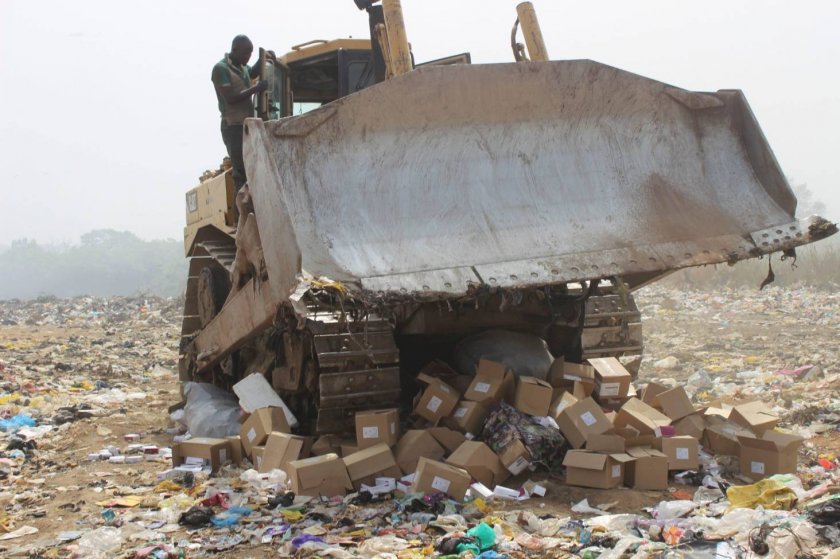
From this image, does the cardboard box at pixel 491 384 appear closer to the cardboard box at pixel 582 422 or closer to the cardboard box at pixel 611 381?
the cardboard box at pixel 582 422

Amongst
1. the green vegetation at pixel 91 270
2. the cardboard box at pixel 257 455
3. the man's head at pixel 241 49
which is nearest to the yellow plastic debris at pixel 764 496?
the cardboard box at pixel 257 455

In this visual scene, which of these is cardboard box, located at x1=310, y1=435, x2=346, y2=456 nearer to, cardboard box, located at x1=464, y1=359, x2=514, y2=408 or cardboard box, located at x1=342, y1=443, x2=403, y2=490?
cardboard box, located at x1=342, y1=443, x2=403, y2=490

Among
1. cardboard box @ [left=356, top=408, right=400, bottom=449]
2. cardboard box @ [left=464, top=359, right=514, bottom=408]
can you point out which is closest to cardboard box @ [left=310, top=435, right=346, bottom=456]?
cardboard box @ [left=356, top=408, right=400, bottom=449]

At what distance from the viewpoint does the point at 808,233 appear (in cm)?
460

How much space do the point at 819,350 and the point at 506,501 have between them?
6.33 m

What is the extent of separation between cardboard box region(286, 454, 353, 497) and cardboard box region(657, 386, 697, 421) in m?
1.81

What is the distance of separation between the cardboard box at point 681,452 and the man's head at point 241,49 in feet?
12.7

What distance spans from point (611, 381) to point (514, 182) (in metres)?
1.35

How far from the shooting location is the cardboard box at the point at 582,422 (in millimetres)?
4488

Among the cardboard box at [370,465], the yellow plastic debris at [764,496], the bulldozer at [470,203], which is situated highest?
the bulldozer at [470,203]

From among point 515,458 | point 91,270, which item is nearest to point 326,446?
point 515,458

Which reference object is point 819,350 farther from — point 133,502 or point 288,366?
point 133,502

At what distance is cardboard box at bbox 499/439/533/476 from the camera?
4.43m

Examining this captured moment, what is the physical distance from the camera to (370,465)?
14.6ft
